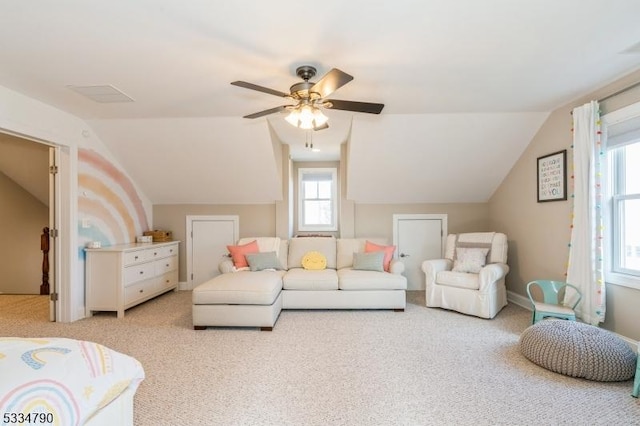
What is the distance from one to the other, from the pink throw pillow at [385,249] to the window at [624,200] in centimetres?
229

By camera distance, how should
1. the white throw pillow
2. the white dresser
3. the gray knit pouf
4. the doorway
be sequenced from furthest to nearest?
the doorway → the white throw pillow → the white dresser → the gray knit pouf

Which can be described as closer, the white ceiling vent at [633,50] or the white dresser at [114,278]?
the white ceiling vent at [633,50]

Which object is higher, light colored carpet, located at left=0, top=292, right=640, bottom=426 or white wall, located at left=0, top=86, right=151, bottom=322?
white wall, located at left=0, top=86, right=151, bottom=322

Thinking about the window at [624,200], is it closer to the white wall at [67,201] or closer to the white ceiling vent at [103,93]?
the white ceiling vent at [103,93]

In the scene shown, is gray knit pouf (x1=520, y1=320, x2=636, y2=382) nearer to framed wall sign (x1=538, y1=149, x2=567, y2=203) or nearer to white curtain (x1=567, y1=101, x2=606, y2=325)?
white curtain (x1=567, y1=101, x2=606, y2=325)

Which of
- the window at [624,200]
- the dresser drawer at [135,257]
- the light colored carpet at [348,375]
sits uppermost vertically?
the window at [624,200]

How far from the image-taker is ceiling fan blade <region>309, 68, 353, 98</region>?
79.6 inches

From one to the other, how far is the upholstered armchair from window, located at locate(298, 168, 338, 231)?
2.25 meters

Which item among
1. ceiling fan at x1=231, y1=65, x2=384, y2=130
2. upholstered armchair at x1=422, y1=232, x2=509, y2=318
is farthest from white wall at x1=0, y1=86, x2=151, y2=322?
upholstered armchair at x1=422, y1=232, x2=509, y2=318

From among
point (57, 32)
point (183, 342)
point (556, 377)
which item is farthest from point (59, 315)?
point (556, 377)

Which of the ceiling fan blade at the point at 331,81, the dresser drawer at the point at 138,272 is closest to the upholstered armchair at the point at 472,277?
the ceiling fan blade at the point at 331,81

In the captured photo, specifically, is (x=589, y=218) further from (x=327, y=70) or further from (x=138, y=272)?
(x=138, y=272)

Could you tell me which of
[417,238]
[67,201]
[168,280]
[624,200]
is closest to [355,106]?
[624,200]

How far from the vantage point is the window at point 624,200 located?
275 cm
